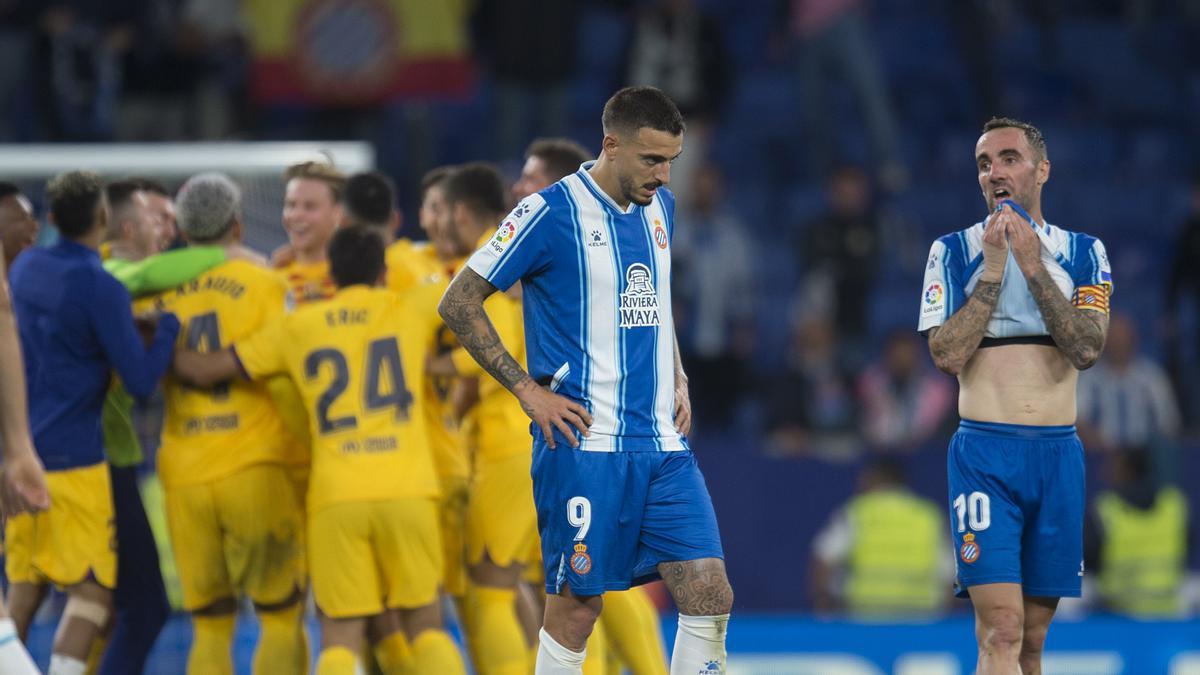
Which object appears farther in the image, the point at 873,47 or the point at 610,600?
the point at 873,47

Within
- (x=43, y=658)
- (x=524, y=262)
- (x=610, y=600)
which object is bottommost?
(x=43, y=658)

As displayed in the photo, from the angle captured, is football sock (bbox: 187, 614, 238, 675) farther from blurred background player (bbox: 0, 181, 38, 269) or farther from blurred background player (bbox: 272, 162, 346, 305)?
blurred background player (bbox: 0, 181, 38, 269)

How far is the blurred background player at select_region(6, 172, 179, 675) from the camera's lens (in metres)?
8.06

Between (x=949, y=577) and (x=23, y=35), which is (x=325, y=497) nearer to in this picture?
(x=949, y=577)

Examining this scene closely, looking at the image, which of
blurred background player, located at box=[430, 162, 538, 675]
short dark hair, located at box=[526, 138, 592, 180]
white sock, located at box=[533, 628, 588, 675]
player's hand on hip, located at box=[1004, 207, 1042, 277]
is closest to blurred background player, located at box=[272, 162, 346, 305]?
blurred background player, located at box=[430, 162, 538, 675]

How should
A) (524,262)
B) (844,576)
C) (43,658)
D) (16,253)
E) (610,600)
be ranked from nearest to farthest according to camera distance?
(524,262), (610,600), (16,253), (43,658), (844,576)

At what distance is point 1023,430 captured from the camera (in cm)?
730

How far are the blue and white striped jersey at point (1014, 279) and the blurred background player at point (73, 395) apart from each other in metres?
3.43

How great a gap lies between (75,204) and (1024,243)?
4.15m

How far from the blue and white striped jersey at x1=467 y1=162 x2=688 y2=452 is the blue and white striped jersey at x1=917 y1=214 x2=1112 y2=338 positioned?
129 cm

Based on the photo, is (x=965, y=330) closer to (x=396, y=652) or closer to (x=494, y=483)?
(x=494, y=483)

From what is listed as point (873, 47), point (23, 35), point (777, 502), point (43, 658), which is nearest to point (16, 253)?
point (43, 658)

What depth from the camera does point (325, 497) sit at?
8.03 metres

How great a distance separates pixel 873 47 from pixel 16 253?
13.0m
